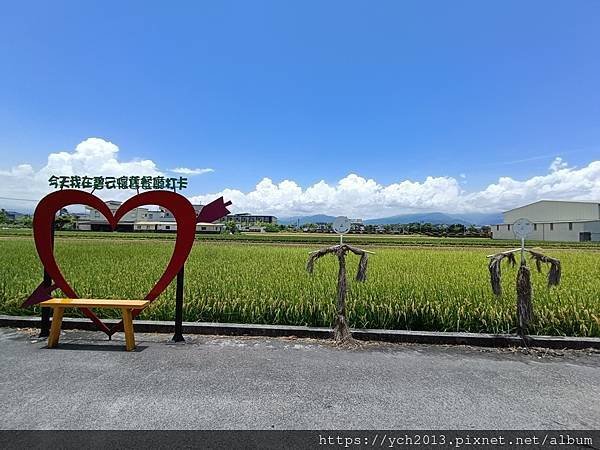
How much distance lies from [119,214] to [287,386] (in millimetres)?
3628

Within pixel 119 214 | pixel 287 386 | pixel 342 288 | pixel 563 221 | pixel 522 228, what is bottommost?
pixel 287 386

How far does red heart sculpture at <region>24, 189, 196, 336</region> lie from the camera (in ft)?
17.2

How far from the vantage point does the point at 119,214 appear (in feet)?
17.7

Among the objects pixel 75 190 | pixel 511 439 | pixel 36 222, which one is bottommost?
pixel 511 439

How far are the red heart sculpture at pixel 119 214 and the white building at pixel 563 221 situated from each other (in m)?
57.8

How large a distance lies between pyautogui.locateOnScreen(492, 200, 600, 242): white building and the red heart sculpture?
190 feet

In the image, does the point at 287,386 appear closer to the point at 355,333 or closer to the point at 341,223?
the point at 355,333

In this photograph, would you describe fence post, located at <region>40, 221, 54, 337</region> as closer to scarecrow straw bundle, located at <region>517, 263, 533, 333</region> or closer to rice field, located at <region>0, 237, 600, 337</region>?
rice field, located at <region>0, 237, 600, 337</region>

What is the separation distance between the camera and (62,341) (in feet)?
16.4

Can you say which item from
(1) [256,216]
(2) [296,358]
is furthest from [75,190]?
(1) [256,216]

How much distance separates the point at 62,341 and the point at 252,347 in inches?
107

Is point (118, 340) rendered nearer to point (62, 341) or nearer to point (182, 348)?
point (62, 341)

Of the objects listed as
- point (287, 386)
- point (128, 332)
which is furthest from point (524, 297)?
point (128, 332)

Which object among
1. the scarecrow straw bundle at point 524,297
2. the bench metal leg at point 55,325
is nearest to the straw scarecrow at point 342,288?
the scarecrow straw bundle at point 524,297
